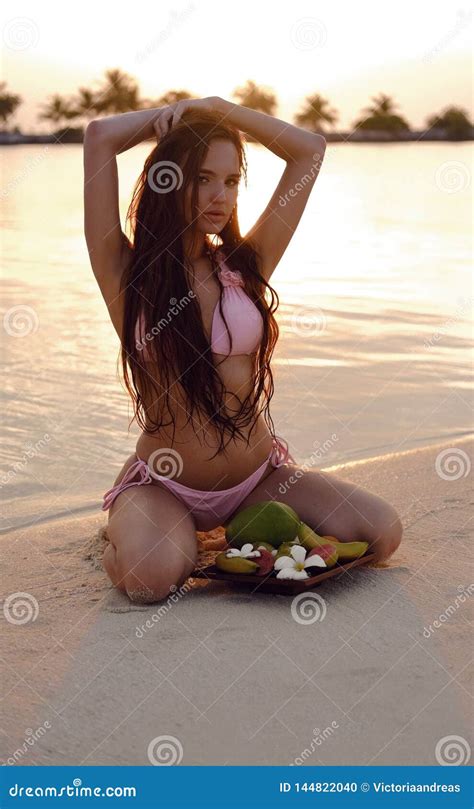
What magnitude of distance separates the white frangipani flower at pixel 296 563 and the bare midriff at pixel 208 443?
369 mm

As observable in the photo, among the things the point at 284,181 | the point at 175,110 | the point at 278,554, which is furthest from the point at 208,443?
the point at 175,110

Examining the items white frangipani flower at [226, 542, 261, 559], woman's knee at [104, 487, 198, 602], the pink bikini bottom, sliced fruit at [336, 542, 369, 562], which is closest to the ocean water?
the pink bikini bottom

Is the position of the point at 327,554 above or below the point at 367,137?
below

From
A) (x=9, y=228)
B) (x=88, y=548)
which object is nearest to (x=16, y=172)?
(x=9, y=228)

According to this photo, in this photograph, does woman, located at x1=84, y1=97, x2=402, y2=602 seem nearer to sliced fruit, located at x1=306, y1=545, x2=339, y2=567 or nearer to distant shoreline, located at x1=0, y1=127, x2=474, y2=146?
sliced fruit, located at x1=306, y1=545, x2=339, y2=567

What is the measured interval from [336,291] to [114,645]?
711cm

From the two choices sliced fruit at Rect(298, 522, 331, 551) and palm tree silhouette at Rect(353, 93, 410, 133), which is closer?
sliced fruit at Rect(298, 522, 331, 551)

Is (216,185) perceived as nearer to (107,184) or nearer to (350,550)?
(107,184)

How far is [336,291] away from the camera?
32.6 feet

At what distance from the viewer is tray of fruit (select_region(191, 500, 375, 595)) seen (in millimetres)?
3393

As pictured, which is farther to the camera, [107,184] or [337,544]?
[337,544]

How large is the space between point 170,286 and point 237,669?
1.22 meters

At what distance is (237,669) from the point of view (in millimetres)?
3006

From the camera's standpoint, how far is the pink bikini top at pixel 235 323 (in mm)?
3535
